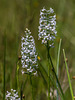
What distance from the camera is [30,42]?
1.22m

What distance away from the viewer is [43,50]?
3236 mm

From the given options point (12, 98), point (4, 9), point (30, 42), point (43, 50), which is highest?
point (4, 9)

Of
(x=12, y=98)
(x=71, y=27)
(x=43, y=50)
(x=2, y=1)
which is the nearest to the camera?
(x=12, y=98)

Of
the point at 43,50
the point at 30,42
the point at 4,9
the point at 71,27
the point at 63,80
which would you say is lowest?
the point at 63,80

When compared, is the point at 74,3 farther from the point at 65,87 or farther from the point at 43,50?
the point at 65,87

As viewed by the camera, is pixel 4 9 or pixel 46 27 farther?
pixel 4 9

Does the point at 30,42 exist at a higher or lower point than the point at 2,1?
lower

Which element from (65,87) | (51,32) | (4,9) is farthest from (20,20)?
(51,32)

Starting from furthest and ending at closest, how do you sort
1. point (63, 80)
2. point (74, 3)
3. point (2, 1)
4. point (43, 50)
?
1. point (2, 1)
2. point (74, 3)
3. point (43, 50)
4. point (63, 80)

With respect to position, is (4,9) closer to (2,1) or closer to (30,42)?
(2,1)

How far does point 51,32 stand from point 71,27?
2921 millimetres

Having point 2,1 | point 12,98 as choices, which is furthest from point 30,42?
point 2,1

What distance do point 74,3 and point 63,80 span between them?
7.23ft

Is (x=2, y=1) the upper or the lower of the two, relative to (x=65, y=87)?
upper
